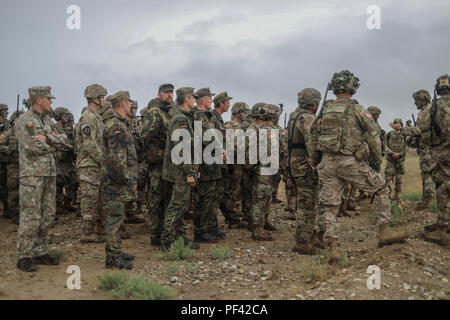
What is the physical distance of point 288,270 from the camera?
6.29m

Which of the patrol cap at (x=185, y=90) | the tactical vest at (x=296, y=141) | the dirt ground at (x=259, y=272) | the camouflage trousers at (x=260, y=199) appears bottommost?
the dirt ground at (x=259, y=272)

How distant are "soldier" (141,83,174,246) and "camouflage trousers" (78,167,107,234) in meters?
1.29

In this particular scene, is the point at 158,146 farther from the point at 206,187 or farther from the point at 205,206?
the point at 205,206

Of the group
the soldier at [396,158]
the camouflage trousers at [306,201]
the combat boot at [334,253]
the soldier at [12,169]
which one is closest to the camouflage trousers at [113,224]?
the camouflage trousers at [306,201]

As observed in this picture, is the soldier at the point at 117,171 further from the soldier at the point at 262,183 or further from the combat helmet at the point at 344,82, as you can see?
the combat helmet at the point at 344,82

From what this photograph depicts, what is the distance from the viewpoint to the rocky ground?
5.11m

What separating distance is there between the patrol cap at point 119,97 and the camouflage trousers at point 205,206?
2.47 m

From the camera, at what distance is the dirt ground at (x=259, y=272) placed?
5.10 m

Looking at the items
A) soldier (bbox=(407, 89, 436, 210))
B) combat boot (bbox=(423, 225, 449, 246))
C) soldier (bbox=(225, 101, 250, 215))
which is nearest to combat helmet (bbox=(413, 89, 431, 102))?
soldier (bbox=(407, 89, 436, 210))

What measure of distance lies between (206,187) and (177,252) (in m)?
1.65

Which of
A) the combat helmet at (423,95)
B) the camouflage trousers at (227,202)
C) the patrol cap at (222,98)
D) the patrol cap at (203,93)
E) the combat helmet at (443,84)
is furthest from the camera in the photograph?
the combat helmet at (423,95)

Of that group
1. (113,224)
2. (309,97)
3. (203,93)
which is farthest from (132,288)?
(309,97)
